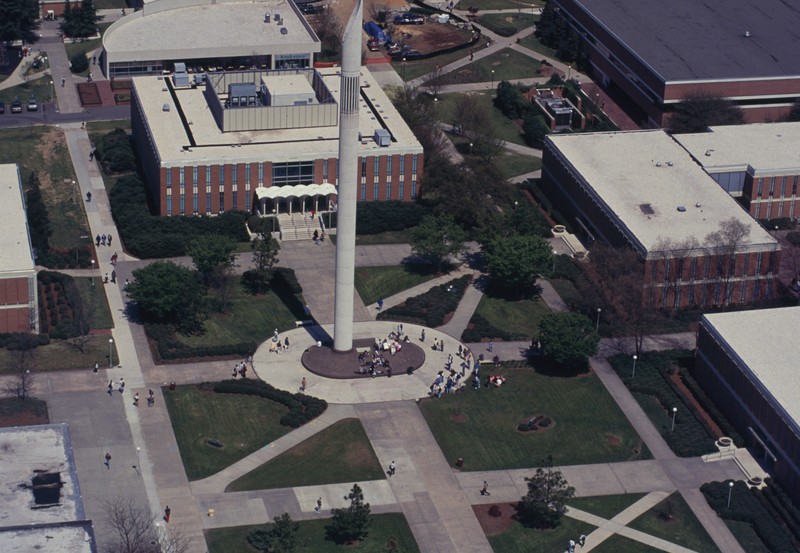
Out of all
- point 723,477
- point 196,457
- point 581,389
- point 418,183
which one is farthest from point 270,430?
point 418,183

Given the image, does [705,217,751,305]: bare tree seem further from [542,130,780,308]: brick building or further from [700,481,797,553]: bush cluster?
[700,481,797,553]: bush cluster

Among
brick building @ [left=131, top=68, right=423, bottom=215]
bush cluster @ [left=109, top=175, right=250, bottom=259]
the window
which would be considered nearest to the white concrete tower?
bush cluster @ [left=109, top=175, right=250, bottom=259]

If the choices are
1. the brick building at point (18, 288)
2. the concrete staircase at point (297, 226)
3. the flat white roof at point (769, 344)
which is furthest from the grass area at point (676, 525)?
the brick building at point (18, 288)

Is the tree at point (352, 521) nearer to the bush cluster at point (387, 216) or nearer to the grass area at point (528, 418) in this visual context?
the grass area at point (528, 418)

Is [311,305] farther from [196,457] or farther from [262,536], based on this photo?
[262,536]

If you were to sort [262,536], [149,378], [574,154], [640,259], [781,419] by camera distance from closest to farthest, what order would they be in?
[262,536] < [781,419] < [149,378] < [640,259] < [574,154]

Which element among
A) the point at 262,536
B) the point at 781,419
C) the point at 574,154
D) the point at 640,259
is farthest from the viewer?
the point at 574,154
